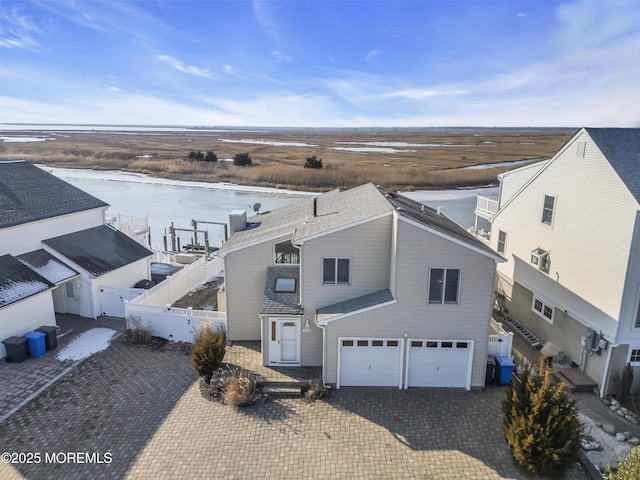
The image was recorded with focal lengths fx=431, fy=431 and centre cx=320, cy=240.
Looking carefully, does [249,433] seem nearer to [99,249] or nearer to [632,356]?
[632,356]

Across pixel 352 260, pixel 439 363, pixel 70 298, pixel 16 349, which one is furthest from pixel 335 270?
pixel 70 298

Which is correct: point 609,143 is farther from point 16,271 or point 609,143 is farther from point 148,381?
point 16,271

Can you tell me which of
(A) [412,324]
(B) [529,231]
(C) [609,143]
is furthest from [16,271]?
(C) [609,143]

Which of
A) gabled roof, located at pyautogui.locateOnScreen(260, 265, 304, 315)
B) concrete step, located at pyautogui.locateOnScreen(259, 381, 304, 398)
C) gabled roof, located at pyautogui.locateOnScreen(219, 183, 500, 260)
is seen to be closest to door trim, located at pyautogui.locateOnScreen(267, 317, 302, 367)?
gabled roof, located at pyautogui.locateOnScreen(260, 265, 304, 315)

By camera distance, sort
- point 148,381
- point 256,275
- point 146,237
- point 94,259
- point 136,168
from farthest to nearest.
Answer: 1. point 136,168
2. point 146,237
3. point 94,259
4. point 256,275
5. point 148,381

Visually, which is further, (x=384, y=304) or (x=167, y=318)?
(x=167, y=318)

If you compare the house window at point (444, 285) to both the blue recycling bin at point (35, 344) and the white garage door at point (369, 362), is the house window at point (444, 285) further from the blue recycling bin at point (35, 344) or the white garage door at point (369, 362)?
the blue recycling bin at point (35, 344)
